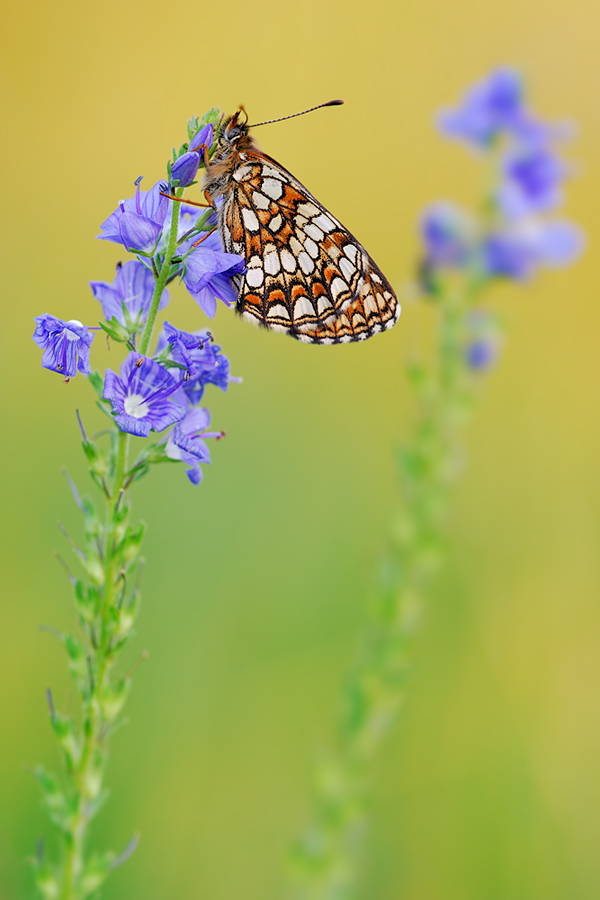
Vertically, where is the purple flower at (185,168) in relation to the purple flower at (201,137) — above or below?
below

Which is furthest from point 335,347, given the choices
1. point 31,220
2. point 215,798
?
point 215,798

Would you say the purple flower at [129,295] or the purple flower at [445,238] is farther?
the purple flower at [445,238]

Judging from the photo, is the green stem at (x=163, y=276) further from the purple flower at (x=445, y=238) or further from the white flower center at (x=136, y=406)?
the purple flower at (x=445, y=238)

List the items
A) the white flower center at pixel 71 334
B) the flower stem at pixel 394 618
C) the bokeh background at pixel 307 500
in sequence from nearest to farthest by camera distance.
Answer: the white flower center at pixel 71 334
the flower stem at pixel 394 618
the bokeh background at pixel 307 500

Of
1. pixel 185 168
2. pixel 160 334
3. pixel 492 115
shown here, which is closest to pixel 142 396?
pixel 160 334

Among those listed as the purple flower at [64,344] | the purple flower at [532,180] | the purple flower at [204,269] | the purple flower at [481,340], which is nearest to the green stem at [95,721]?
the purple flower at [64,344]

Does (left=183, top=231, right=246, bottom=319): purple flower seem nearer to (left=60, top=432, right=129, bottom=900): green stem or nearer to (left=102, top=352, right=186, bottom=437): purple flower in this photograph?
(left=102, top=352, right=186, bottom=437): purple flower
